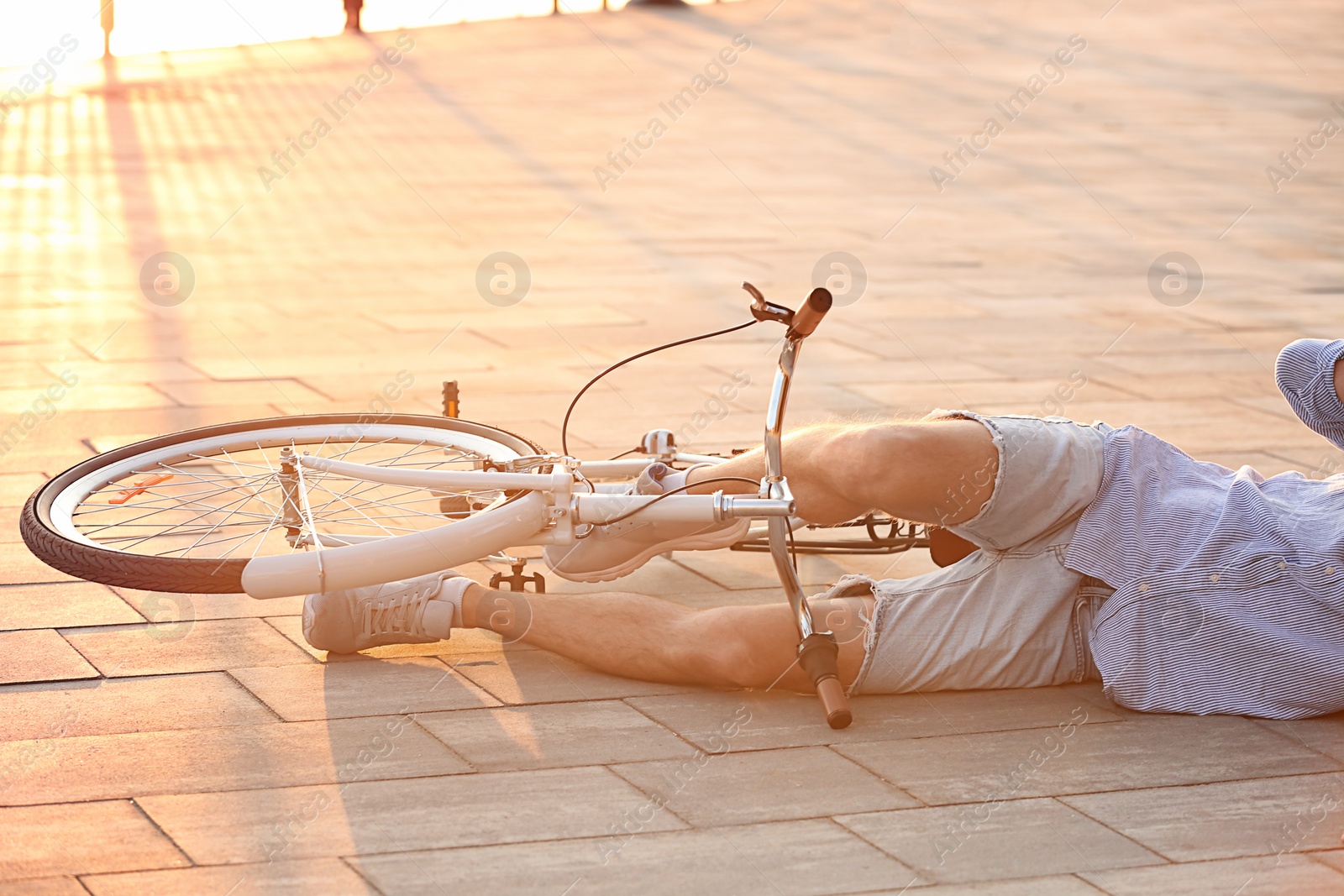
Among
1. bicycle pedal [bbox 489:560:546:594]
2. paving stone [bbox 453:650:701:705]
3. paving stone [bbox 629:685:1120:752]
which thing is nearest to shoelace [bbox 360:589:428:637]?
paving stone [bbox 453:650:701:705]

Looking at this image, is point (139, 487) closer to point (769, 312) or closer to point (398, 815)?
point (398, 815)

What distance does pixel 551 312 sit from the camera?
5254 millimetres

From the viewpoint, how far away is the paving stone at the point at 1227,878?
2.01 m

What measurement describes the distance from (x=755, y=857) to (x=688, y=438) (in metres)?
1.89

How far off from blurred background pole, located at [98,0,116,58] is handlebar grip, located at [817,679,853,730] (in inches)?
469

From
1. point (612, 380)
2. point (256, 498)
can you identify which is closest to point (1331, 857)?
point (256, 498)

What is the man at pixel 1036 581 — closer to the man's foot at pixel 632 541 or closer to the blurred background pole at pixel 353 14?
the man's foot at pixel 632 541

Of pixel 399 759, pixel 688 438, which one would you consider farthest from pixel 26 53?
pixel 399 759

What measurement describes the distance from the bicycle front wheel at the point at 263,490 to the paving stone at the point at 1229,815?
3.65ft

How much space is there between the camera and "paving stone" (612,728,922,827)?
2.18 m

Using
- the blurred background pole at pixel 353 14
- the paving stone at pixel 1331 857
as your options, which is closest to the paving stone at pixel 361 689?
the paving stone at pixel 1331 857

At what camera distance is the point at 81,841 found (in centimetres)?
205

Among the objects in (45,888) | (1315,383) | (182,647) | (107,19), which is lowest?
(45,888)

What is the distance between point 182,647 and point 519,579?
62cm
